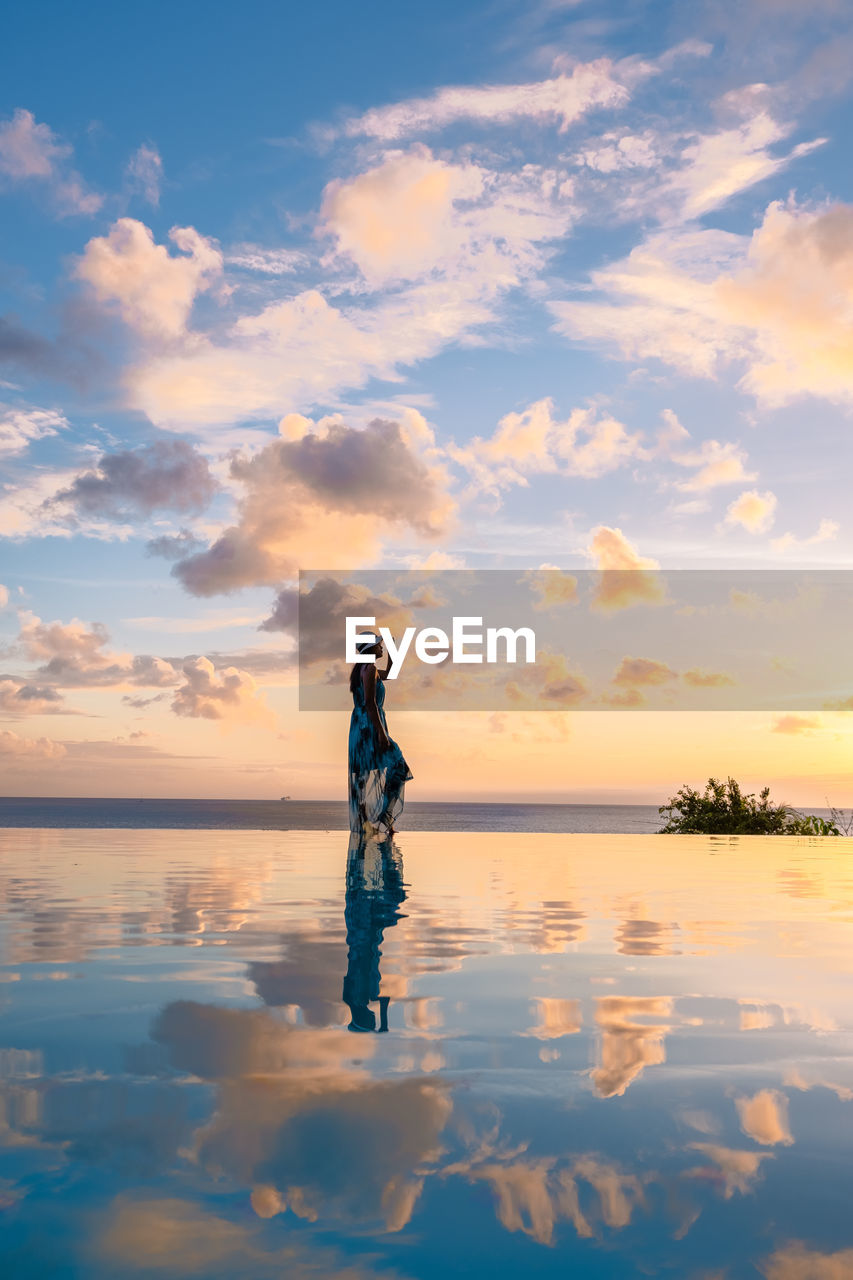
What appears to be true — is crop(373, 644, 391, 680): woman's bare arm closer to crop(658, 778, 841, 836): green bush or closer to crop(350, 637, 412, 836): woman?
crop(350, 637, 412, 836): woman

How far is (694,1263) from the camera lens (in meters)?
2.30

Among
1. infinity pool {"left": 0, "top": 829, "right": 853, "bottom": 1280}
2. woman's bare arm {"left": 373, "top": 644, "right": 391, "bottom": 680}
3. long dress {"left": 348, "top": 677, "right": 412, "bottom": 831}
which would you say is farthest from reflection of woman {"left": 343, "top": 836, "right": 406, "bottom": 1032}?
woman's bare arm {"left": 373, "top": 644, "right": 391, "bottom": 680}

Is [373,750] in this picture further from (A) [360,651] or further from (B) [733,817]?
(B) [733,817]

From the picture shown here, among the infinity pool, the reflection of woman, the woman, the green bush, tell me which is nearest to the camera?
the infinity pool

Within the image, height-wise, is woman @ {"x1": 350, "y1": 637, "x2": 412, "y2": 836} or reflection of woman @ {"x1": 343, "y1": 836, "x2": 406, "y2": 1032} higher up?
woman @ {"x1": 350, "y1": 637, "x2": 412, "y2": 836}

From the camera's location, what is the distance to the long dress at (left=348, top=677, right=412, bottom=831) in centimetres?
1811

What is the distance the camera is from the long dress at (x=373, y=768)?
713 inches

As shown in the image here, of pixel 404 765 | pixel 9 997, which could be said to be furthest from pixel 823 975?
pixel 404 765


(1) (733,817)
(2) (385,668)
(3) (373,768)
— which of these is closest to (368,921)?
(3) (373,768)

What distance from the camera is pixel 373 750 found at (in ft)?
59.7

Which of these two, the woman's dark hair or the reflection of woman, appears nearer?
the reflection of woman

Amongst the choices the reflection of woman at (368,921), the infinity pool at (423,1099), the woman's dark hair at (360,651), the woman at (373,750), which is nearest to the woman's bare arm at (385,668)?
the woman at (373,750)

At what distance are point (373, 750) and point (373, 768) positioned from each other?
0.32 m

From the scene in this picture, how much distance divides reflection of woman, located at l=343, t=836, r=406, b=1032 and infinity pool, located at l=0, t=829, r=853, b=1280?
0.04 meters
